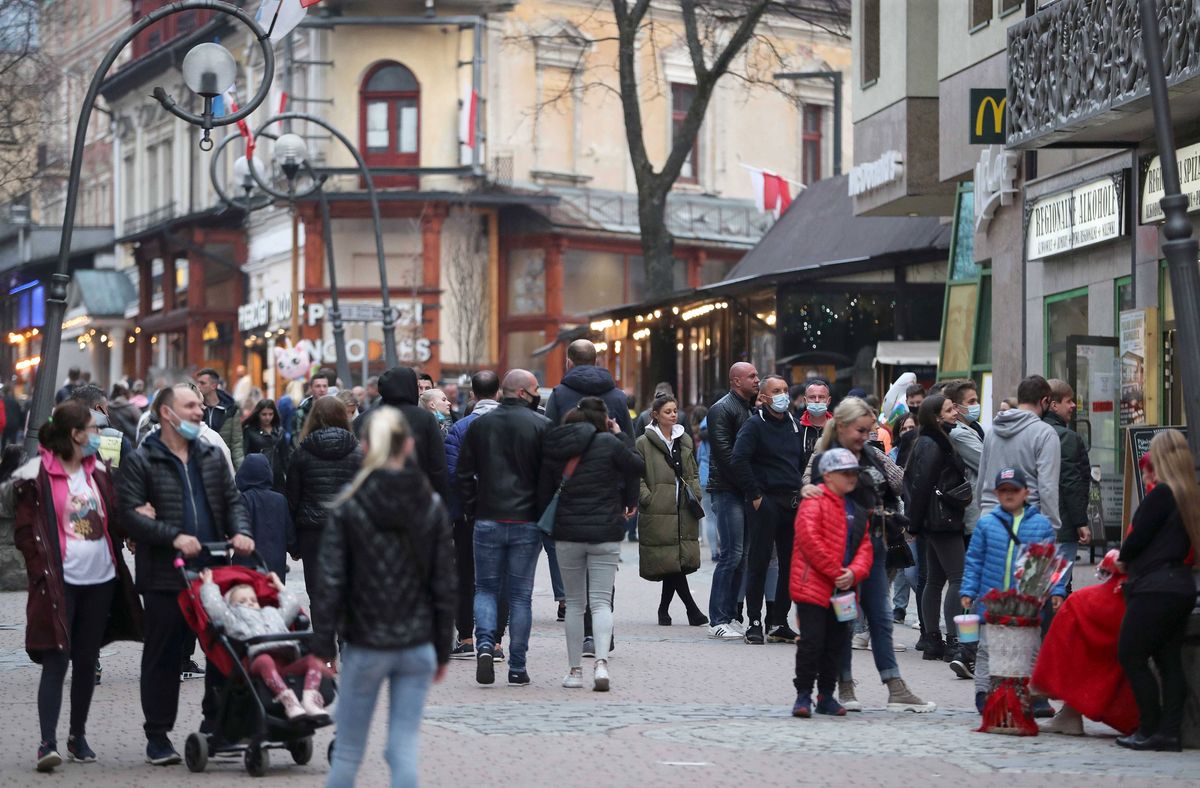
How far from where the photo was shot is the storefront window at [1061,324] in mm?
22562

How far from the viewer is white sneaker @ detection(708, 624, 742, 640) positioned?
52.3ft

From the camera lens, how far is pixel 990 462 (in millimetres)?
13148

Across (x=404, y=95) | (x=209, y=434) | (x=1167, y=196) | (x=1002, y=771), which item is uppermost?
(x=404, y=95)

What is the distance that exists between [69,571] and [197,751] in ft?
3.60

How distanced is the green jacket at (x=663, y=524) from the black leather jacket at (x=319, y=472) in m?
3.65

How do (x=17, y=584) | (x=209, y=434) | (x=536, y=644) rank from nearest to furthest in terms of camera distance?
(x=209, y=434) < (x=536, y=644) < (x=17, y=584)

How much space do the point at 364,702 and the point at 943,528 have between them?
741cm

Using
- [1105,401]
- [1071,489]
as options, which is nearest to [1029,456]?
[1071,489]

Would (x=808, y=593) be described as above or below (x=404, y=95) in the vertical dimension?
below

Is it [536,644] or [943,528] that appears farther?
[536,644]

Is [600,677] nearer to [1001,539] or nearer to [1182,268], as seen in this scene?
[1001,539]

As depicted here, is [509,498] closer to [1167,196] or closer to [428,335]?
[1167,196]

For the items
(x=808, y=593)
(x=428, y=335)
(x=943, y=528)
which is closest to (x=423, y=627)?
(x=808, y=593)

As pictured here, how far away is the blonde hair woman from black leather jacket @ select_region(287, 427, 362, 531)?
469cm
